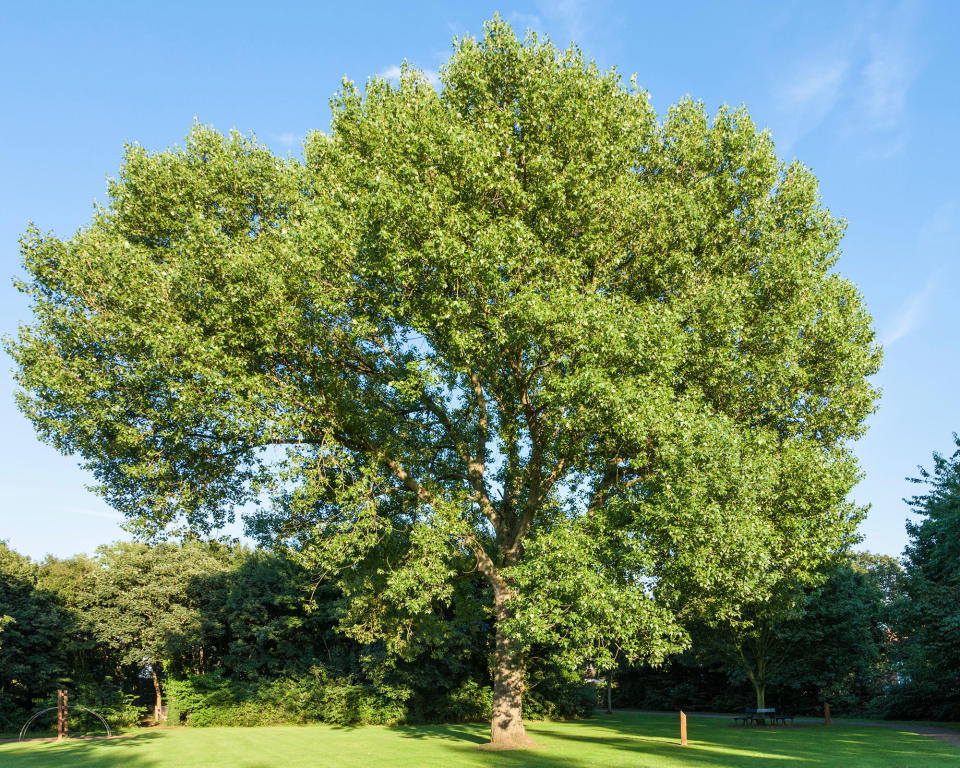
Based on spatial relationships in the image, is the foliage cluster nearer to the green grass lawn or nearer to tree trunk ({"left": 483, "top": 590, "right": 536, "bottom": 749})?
the green grass lawn

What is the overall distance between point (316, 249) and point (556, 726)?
28.7m

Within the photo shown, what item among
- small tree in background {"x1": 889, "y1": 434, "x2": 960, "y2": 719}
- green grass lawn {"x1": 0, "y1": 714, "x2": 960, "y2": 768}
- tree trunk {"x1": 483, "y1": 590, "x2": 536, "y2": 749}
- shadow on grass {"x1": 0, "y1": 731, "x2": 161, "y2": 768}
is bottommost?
shadow on grass {"x1": 0, "y1": 731, "x2": 161, "y2": 768}

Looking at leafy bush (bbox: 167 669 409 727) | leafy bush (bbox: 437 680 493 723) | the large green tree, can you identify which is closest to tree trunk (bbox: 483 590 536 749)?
the large green tree

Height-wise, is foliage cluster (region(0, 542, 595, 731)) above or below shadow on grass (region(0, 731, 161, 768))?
above

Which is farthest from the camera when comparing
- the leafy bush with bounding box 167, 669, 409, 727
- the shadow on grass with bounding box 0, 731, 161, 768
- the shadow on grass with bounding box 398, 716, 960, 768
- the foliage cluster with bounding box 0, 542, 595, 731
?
the foliage cluster with bounding box 0, 542, 595, 731

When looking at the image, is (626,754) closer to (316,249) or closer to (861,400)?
(861,400)

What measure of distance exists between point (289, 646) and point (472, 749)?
815 inches

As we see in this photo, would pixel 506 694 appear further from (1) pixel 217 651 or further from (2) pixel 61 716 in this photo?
(1) pixel 217 651

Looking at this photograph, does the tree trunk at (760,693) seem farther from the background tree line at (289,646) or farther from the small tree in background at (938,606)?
the small tree in background at (938,606)

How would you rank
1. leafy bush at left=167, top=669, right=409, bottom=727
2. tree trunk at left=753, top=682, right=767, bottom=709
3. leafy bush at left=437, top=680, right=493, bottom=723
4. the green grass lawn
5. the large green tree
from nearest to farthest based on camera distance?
the large green tree, the green grass lawn, leafy bush at left=167, top=669, right=409, bottom=727, leafy bush at left=437, top=680, right=493, bottom=723, tree trunk at left=753, top=682, right=767, bottom=709

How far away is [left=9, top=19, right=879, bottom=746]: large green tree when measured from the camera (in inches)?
693

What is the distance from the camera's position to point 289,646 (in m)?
40.2

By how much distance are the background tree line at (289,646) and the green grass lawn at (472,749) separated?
326 cm

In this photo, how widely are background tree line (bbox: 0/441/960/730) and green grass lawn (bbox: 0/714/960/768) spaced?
3255 mm
